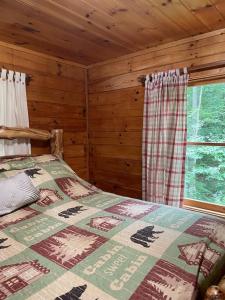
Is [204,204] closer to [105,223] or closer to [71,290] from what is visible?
[105,223]

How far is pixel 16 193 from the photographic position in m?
1.61

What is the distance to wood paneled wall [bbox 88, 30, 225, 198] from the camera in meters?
2.19

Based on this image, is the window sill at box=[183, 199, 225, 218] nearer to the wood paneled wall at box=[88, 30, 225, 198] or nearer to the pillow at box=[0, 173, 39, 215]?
the wood paneled wall at box=[88, 30, 225, 198]

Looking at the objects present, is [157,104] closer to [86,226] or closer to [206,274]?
[86,226]

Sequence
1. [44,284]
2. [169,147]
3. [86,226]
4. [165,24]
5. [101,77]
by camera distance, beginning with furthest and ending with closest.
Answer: [101,77] < [169,147] < [165,24] < [86,226] < [44,284]

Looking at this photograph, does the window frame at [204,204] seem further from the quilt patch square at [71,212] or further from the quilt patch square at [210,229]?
the quilt patch square at [71,212]

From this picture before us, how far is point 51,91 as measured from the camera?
264 centimetres

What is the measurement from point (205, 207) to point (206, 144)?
0.63m

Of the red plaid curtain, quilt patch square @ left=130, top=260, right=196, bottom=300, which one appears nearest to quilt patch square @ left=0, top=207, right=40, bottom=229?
Answer: quilt patch square @ left=130, top=260, right=196, bottom=300

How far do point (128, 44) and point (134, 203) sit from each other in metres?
1.59

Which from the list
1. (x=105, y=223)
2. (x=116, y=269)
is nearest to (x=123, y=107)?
(x=105, y=223)

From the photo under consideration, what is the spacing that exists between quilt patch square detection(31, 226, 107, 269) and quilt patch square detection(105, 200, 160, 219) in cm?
35

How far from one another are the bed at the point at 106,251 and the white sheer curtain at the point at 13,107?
464mm

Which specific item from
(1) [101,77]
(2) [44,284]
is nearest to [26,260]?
(2) [44,284]
